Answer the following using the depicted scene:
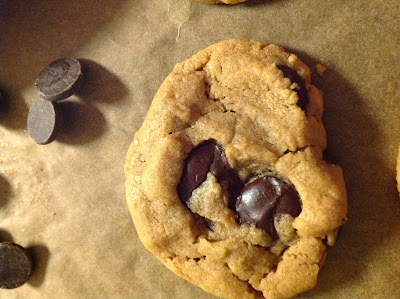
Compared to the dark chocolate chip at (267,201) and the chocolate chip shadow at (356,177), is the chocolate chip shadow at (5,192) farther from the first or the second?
the chocolate chip shadow at (356,177)

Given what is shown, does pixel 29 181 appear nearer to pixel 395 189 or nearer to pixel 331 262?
pixel 331 262

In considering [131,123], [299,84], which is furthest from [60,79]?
[299,84]

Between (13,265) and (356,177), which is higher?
(356,177)

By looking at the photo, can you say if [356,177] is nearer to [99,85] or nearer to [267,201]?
[267,201]

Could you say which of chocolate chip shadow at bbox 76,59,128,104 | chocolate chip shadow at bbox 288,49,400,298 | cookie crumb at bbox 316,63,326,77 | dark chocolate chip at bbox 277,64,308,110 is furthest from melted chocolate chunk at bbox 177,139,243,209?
chocolate chip shadow at bbox 76,59,128,104

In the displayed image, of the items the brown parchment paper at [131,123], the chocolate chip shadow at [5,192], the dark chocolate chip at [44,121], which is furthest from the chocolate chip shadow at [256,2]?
the chocolate chip shadow at [5,192]
